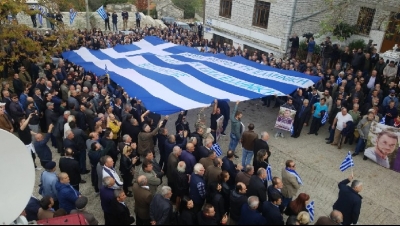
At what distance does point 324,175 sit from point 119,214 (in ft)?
16.1

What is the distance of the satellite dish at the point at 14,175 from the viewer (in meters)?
4.03

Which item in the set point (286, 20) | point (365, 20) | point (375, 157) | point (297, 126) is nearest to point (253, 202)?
point (375, 157)

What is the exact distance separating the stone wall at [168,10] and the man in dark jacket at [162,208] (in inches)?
1258

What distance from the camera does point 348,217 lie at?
5012mm

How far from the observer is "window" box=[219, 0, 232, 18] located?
17969 mm

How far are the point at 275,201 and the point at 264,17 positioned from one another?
42.9 ft

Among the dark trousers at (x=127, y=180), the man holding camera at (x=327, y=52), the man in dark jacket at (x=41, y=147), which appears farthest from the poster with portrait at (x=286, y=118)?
the man in dark jacket at (x=41, y=147)

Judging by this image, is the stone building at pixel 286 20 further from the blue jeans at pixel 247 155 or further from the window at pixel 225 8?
the blue jeans at pixel 247 155

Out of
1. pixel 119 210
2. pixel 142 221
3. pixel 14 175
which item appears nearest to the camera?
pixel 14 175

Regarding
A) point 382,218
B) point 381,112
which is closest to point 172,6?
point 381,112

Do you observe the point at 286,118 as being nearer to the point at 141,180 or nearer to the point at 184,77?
the point at 184,77

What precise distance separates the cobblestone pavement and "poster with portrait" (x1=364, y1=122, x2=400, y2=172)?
0.18 metres

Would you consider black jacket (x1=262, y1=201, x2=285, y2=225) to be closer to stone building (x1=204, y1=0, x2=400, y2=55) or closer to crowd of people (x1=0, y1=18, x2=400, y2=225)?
crowd of people (x1=0, y1=18, x2=400, y2=225)

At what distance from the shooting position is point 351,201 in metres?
4.89
